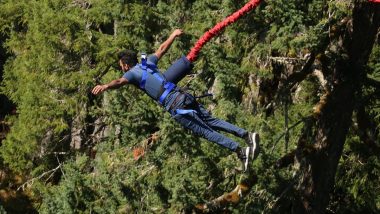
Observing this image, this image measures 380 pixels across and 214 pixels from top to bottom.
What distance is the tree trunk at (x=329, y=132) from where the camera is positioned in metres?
9.27

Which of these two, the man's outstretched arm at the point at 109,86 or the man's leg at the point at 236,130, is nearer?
the man's outstretched arm at the point at 109,86

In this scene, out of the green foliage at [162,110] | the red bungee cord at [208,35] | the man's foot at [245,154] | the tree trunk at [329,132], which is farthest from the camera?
the green foliage at [162,110]

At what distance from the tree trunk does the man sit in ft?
7.08

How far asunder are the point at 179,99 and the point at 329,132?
2.82 m

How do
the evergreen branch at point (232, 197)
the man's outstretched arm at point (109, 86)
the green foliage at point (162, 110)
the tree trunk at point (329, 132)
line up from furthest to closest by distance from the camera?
the green foliage at point (162, 110)
the tree trunk at point (329, 132)
the evergreen branch at point (232, 197)
the man's outstretched arm at point (109, 86)

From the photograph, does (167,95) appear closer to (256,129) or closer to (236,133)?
(236,133)

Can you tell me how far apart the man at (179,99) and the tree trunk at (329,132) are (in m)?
2.16

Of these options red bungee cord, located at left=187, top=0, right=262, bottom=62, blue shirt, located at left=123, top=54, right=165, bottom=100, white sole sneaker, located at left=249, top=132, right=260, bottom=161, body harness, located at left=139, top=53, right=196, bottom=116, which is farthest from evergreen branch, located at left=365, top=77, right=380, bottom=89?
blue shirt, located at left=123, top=54, right=165, bottom=100

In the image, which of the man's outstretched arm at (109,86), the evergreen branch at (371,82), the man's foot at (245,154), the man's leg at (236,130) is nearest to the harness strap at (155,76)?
the man's outstretched arm at (109,86)

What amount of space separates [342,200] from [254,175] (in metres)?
5.79

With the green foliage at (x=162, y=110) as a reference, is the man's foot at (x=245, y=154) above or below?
above

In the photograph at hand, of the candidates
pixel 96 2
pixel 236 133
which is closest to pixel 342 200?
pixel 96 2

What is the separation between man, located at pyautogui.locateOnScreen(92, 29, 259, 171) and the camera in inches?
291

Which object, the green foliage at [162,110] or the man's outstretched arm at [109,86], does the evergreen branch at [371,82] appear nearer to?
the green foliage at [162,110]
